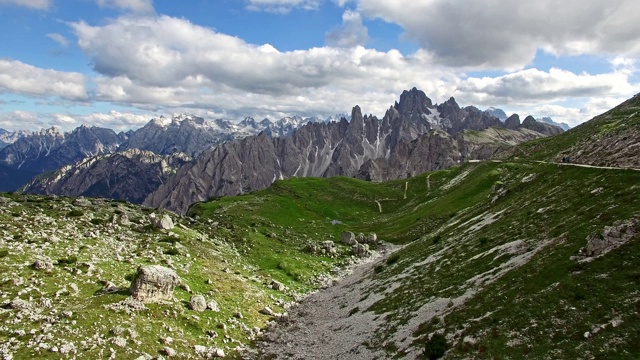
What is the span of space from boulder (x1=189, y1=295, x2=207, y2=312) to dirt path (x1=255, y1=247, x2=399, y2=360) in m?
7.31

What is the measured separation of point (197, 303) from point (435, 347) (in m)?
24.6

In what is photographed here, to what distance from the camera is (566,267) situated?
3191 cm

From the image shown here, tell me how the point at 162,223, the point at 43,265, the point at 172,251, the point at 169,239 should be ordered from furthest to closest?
the point at 162,223
the point at 169,239
the point at 172,251
the point at 43,265

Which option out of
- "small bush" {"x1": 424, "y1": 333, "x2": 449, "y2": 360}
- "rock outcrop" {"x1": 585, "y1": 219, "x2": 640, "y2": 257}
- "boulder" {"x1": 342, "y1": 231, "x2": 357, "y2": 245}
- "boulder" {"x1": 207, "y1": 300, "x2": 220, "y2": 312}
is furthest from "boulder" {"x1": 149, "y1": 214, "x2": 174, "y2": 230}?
"rock outcrop" {"x1": 585, "y1": 219, "x2": 640, "y2": 257}

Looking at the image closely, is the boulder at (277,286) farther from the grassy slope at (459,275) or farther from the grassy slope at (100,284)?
the grassy slope at (459,275)

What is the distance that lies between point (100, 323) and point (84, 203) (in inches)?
1908

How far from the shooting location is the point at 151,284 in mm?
37562

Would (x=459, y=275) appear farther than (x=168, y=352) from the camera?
Yes

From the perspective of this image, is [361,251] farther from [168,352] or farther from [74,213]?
[168,352]

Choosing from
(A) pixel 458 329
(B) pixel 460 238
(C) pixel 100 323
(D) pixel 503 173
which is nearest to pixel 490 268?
(A) pixel 458 329

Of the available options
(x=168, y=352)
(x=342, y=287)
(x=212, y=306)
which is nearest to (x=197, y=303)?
(x=212, y=306)

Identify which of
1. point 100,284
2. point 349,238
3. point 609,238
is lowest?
point 349,238

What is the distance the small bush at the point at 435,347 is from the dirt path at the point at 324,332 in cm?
542

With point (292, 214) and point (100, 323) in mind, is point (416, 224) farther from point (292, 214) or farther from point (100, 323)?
point (100, 323)
